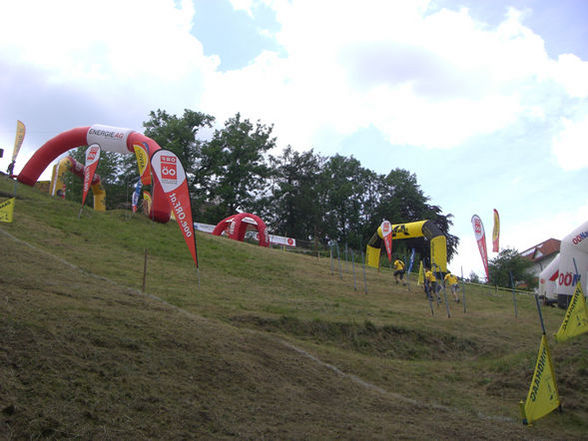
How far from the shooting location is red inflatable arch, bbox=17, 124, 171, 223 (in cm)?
2934

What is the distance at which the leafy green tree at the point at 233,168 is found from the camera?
59.2m

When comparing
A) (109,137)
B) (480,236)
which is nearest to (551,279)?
(480,236)

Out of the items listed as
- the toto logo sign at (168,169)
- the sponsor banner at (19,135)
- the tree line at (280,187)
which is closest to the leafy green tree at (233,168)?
the tree line at (280,187)

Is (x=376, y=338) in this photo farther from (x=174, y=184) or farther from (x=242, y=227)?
(x=242, y=227)

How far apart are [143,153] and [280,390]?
22.7 meters

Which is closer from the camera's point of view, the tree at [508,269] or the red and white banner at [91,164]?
the red and white banner at [91,164]

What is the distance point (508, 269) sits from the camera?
150 feet

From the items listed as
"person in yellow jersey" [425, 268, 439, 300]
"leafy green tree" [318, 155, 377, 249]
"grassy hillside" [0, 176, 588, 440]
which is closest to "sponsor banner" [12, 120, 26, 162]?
"grassy hillside" [0, 176, 588, 440]

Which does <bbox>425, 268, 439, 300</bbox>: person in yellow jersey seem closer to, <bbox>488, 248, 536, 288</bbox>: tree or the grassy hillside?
the grassy hillside

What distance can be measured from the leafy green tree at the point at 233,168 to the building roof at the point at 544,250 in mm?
38429

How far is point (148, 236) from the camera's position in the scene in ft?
84.3

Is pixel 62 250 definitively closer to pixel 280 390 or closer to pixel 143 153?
pixel 143 153

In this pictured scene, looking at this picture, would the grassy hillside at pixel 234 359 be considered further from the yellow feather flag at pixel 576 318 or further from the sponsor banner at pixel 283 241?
the sponsor banner at pixel 283 241

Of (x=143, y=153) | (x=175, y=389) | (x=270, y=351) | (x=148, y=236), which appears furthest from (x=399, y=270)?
(x=175, y=389)
